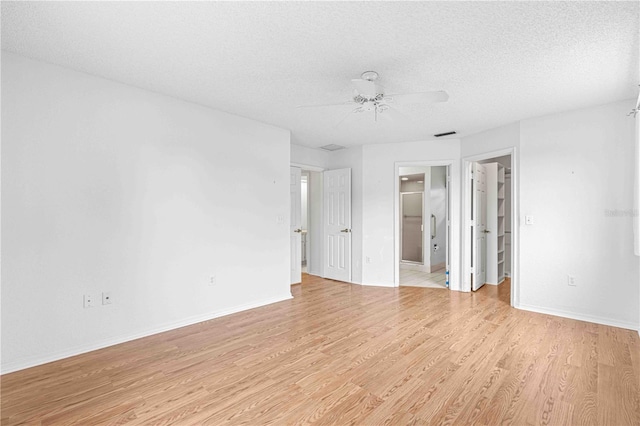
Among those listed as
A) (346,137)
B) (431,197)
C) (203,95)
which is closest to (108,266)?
(203,95)

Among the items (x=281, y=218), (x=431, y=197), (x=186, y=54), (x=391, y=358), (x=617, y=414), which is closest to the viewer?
(x=617, y=414)

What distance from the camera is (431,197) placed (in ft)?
23.0

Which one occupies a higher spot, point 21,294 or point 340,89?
point 340,89

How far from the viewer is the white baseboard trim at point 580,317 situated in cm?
337

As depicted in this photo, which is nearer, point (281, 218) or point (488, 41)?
point (488, 41)

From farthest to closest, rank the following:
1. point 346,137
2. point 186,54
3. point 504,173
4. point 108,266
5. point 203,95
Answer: point 504,173 < point 346,137 < point 203,95 < point 108,266 < point 186,54

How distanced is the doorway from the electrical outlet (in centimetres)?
496

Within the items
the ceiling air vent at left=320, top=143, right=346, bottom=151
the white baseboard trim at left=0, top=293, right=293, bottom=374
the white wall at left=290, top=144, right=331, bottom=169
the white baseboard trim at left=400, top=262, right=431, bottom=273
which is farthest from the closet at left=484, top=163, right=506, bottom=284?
the white baseboard trim at left=0, top=293, right=293, bottom=374

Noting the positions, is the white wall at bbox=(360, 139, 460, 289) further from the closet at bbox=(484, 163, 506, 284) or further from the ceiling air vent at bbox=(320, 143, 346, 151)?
the closet at bbox=(484, 163, 506, 284)

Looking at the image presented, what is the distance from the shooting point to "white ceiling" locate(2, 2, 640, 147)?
1929 millimetres

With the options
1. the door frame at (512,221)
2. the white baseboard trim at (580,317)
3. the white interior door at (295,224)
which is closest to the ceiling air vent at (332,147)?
the white interior door at (295,224)

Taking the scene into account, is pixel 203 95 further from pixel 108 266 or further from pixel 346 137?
pixel 346 137

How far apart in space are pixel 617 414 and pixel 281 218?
3.73 metres

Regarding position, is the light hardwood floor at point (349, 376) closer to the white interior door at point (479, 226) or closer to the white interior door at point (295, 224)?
the white interior door at point (479, 226)
